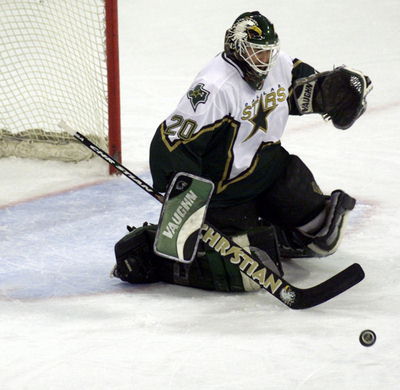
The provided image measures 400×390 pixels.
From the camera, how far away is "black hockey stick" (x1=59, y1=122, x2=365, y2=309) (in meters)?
2.64

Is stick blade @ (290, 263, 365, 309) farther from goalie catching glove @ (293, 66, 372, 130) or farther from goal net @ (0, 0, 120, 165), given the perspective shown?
goal net @ (0, 0, 120, 165)

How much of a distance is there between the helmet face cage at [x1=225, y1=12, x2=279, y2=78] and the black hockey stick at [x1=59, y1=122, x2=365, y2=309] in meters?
0.47

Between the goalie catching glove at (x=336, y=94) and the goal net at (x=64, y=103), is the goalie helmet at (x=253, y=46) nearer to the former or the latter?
the goalie catching glove at (x=336, y=94)

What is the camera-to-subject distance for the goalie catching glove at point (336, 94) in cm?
290

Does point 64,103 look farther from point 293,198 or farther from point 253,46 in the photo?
point 253,46

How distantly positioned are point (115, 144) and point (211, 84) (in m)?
1.36

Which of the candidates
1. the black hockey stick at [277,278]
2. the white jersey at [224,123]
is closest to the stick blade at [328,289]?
the black hockey stick at [277,278]

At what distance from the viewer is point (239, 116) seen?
274 centimetres

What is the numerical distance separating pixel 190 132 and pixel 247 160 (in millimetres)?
258

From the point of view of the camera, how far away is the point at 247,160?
283 centimetres

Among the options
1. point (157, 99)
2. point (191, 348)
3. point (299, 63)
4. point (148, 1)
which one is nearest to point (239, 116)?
point (299, 63)

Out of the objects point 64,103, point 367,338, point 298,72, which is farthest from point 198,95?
point 64,103

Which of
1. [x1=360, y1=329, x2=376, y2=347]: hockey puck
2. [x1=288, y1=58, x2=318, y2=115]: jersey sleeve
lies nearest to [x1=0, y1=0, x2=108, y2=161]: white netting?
[x1=288, y1=58, x2=318, y2=115]: jersey sleeve

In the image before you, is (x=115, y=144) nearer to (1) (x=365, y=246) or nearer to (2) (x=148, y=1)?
(1) (x=365, y=246)
